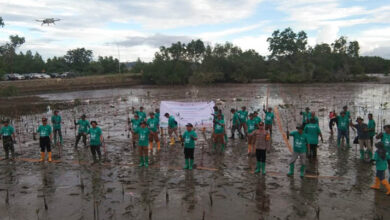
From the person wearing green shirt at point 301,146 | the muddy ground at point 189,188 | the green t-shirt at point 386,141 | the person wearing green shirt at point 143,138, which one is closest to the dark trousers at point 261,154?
the muddy ground at point 189,188

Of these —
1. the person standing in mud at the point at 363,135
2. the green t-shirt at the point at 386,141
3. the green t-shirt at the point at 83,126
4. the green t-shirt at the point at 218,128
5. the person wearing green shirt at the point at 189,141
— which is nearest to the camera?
the green t-shirt at the point at 386,141

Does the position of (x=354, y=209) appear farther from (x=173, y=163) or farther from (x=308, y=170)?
(x=173, y=163)

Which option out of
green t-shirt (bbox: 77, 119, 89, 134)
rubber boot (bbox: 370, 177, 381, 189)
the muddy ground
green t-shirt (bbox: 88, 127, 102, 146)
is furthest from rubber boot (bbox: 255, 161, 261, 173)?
green t-shirt (bbox: 77, 119, 89, 134)

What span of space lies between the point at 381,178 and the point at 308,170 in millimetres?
2549

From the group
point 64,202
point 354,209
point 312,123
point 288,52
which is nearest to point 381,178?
point 354,209

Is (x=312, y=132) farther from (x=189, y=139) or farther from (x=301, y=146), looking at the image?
(x=189, y=139)

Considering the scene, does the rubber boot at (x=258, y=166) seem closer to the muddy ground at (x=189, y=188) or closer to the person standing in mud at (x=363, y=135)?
the muddy ground at (x=189, y=188)

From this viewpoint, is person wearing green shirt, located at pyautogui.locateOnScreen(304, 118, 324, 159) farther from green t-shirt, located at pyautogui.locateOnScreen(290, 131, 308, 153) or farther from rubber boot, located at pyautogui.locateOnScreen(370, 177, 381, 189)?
rubber boot, located at pyautogui.locateOnScreen(370, 177, 381, 189)

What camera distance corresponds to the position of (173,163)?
1212cm

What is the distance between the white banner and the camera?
48.6 feet

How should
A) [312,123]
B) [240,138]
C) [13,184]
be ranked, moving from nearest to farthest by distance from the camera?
[13,184], [312,123], [240,138]

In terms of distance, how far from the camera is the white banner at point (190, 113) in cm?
1481

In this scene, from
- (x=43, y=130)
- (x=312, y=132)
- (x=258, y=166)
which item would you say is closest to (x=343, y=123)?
(x=312, y=132)

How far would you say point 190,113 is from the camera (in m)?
15.1
